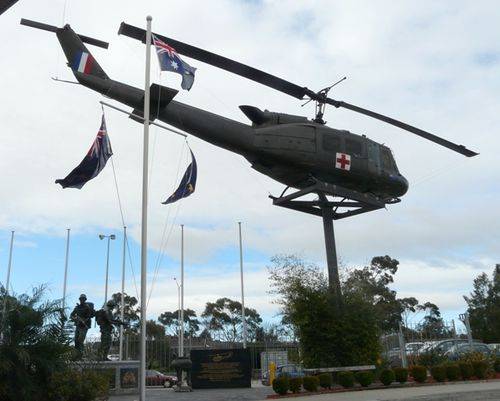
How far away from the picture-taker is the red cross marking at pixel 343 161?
23406 millimetres

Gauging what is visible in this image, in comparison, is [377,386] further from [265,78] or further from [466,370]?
[265,78]

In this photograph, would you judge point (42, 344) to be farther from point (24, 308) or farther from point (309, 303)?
point (309, 303)

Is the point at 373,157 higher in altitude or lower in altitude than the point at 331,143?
lower

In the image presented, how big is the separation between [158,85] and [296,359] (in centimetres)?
1381

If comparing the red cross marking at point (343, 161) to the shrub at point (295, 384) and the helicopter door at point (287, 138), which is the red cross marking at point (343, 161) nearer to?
the helicopter door at point (287, 138)

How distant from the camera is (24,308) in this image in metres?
13.7

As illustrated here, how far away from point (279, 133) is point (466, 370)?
11836mm

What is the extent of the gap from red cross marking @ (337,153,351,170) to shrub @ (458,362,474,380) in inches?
358

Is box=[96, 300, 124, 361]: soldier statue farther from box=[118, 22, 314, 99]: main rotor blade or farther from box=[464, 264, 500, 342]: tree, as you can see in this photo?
box=[464, 264, 500, 342]: tree

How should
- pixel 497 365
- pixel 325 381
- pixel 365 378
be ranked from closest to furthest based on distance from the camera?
pixel 325 381, pixel 365 378, pixel 497 365

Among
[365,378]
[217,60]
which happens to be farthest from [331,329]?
[217,60]

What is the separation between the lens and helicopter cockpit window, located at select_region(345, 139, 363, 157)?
938 inches

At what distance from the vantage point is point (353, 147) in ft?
78.6

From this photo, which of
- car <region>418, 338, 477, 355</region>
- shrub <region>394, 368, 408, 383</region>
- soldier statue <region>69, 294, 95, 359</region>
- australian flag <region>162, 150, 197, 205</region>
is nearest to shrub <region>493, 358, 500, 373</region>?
car <region>418, 338, 477, 355</region>
